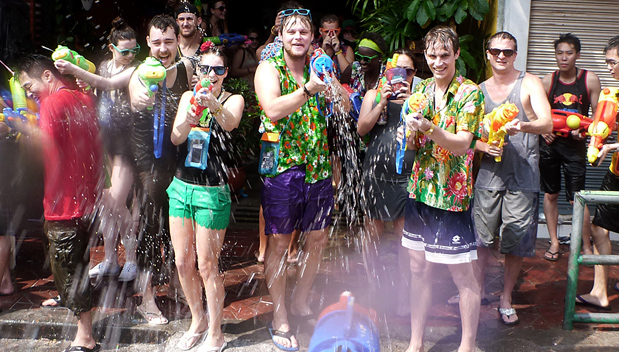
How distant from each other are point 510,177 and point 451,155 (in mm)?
963

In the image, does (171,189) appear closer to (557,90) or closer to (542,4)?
(557,90)

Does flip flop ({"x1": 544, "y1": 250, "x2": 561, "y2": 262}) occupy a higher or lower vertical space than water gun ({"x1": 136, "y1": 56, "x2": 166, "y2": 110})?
lower

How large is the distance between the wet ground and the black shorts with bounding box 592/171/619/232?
0.71 m

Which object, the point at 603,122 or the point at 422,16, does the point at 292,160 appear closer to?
the point at 603,122

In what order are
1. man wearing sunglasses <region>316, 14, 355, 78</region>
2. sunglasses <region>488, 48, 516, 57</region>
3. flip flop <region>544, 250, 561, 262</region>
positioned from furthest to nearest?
man wearing sunglasses <region>316, 14, 355, 78</region>, flip flop <region>544, 250, 561, 262</region>, sunglasses <region>488, 48, 516, 57</region>

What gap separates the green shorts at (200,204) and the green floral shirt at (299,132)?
44 cm

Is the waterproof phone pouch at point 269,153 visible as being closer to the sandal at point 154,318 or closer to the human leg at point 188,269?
the human leg at point 188,269

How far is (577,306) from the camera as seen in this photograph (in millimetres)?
4570

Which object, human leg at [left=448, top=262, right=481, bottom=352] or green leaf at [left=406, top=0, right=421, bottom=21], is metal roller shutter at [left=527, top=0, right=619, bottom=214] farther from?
human leg at [left=448, top=262, right=481, bottom=352]

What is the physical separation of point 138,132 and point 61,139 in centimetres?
59

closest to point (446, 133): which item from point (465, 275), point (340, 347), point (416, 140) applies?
point (416, 140)

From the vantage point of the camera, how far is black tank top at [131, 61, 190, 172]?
4078mm

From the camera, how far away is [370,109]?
4305 mm

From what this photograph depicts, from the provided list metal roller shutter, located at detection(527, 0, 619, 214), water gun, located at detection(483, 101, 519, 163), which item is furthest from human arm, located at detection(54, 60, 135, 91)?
metal roller shutter, located at detection(527, 0, 619, 214)
